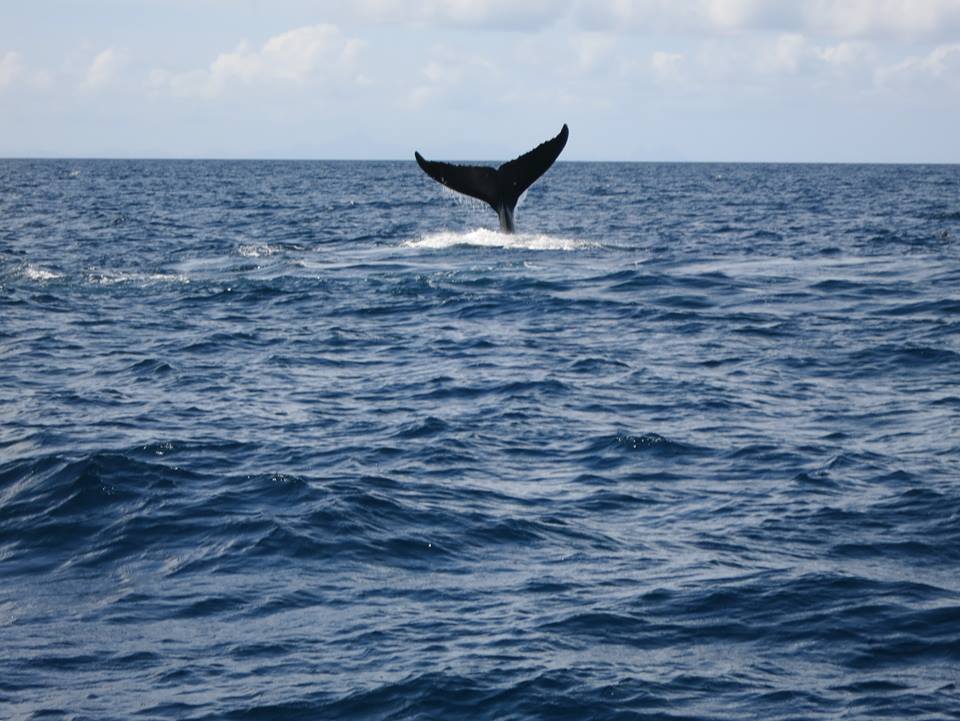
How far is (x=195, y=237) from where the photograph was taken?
3900cm

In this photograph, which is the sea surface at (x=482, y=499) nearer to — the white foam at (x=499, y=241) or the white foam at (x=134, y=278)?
the white foam at (x=134, y=278)

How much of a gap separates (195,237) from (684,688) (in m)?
33.1

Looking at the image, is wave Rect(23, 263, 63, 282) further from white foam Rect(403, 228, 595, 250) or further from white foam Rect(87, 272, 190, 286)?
white foam Rect(403, 228, 595, 250)

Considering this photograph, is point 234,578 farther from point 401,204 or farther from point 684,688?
point 401,204

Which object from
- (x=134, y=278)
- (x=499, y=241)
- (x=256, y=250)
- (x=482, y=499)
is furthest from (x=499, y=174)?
(x=482, y=499)

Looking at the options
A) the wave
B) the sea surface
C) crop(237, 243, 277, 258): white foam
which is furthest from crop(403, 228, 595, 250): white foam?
the wave

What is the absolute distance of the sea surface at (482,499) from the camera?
8.28m

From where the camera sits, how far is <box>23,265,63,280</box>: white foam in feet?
89.5

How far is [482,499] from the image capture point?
477 inches

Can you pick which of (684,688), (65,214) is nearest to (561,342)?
(684,688)

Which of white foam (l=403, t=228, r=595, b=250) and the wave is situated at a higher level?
white foam (l=403, t=228, r=595, b=250)

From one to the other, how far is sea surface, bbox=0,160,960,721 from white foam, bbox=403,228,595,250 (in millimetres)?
6462

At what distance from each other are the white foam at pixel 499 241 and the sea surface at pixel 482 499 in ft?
21.2

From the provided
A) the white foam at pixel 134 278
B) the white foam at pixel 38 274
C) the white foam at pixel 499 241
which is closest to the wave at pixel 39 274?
the white foam at pixel 38 274
